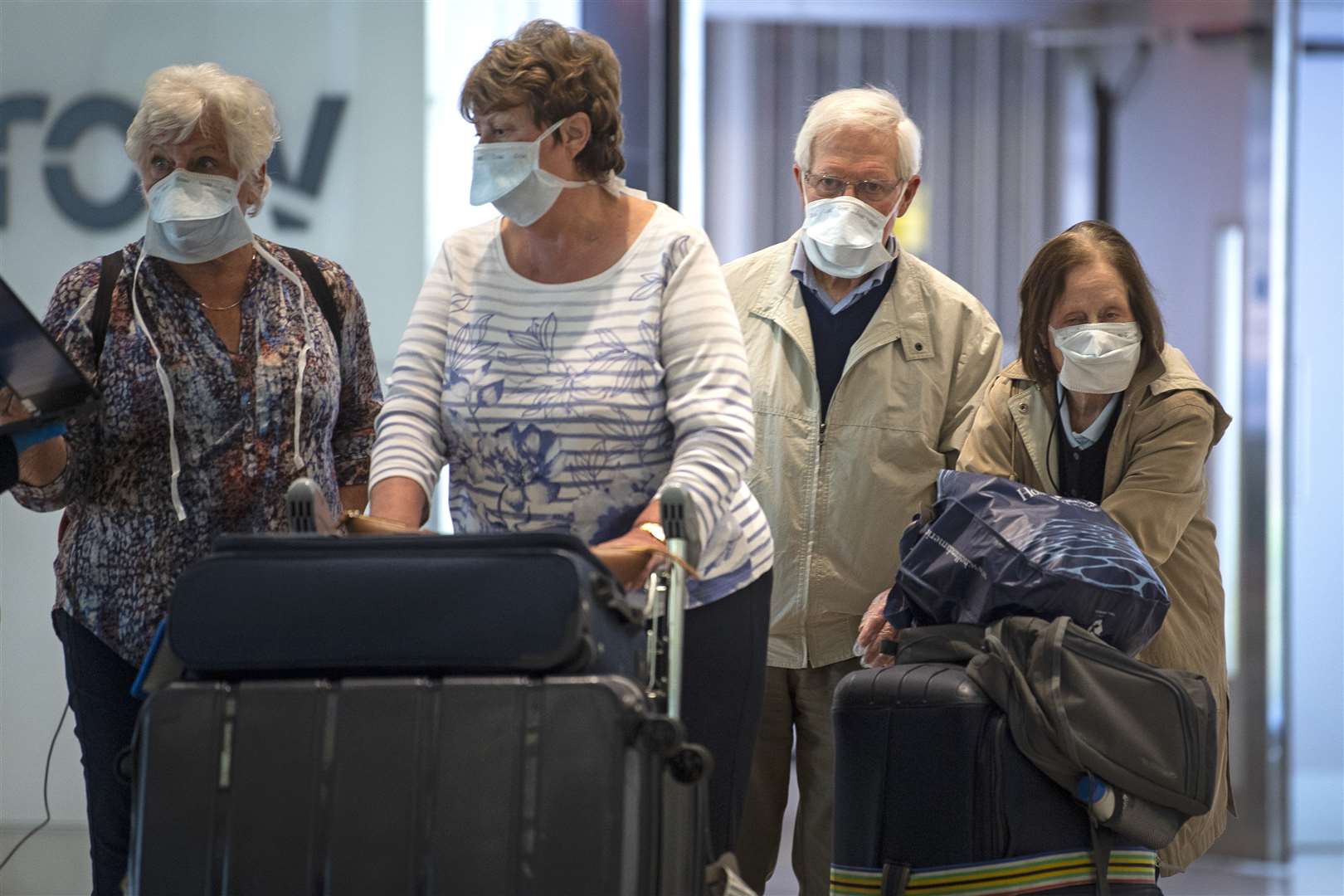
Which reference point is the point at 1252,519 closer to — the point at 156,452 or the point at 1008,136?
the point at 1008,136

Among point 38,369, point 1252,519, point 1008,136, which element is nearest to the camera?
point 38,369

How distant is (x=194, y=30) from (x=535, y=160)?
250 centimetres

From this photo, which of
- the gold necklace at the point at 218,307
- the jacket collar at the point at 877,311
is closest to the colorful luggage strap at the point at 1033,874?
the jacket collar at the point at 877,311

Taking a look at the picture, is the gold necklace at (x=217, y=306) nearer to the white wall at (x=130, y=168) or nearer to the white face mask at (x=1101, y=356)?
the white face mask at (x=1101, y=356)

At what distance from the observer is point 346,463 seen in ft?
8.71

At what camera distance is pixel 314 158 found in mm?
4219

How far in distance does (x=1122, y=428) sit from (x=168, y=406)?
1512 millimetres

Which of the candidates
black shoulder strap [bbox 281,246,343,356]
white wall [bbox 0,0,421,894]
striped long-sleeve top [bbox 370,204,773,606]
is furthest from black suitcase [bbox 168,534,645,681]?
white wall [bbox 0,0,421,894]

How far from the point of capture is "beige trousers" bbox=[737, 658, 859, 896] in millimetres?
2904

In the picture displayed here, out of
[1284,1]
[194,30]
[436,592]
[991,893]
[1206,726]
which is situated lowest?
[991,893]

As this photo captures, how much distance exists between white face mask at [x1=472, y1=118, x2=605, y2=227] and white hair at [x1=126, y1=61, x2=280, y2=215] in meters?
0.60

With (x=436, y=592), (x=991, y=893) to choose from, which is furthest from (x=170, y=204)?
(x=991, y=893)

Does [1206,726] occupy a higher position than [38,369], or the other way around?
[38,369]

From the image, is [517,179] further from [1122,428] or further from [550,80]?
[1122,428]
